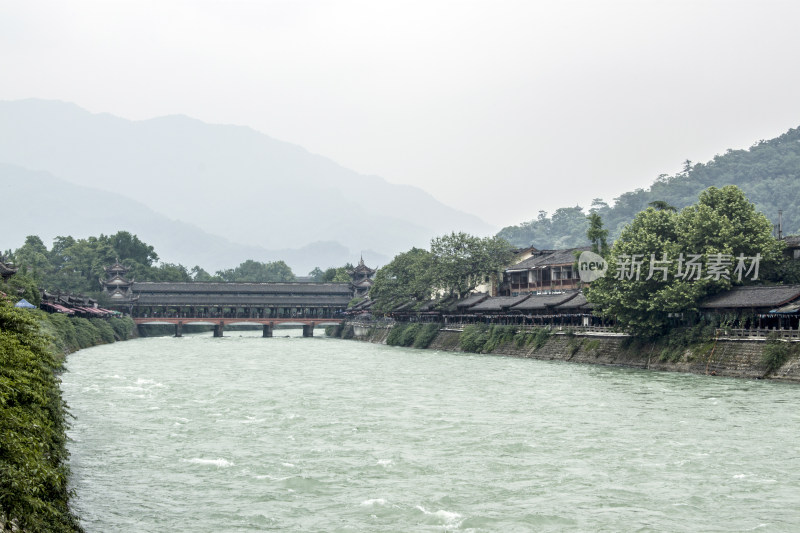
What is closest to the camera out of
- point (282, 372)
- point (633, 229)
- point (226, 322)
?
point (282, 372)

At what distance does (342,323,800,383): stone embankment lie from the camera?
4794 centimetres

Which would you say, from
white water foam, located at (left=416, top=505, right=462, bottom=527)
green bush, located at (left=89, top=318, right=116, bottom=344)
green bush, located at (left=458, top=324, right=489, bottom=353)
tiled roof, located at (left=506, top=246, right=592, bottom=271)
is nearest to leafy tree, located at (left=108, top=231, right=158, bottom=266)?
green bush, located at (left=89, top=318, right=116, bottom=344)

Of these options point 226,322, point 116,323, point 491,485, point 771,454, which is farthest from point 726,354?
point 226,322

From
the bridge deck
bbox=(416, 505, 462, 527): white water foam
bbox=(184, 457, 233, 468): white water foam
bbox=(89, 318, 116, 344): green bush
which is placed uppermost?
the bridge deck

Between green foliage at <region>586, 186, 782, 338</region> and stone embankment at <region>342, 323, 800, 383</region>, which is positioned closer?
stone embankment at <region>342, 323, 800, 383</region>

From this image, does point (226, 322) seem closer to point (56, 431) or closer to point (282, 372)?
point (282, 372)

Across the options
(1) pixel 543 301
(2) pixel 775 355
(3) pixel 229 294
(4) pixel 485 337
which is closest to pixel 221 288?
(3) pixel 229 294

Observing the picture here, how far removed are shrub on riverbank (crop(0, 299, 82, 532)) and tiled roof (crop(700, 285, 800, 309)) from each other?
40.8 m

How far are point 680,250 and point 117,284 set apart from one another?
329ft

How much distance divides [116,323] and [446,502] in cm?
9858

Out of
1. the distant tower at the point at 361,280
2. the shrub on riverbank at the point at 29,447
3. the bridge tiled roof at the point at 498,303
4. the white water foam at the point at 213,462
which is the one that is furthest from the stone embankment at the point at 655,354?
the distant tower at the point at 361,280

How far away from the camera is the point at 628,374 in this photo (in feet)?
175

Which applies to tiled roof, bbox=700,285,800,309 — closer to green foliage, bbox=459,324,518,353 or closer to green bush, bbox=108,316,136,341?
green foliage, bbox=459,324,518,353

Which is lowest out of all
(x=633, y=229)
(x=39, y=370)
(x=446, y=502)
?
(x=446, y=502)
